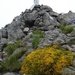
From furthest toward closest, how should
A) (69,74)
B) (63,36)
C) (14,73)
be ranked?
(63,36) < (14,73) < (69,74)

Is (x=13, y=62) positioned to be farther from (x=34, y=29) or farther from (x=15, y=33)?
(x=34, y=29)

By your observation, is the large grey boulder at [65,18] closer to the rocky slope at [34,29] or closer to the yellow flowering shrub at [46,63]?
the rocky slope at [34,29]

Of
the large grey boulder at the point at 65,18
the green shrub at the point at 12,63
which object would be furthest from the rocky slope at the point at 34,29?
the green shrub at the point at 12,63

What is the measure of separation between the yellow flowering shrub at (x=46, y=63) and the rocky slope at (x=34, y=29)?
5.24ft

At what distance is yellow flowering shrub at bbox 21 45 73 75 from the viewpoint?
33.9 ft

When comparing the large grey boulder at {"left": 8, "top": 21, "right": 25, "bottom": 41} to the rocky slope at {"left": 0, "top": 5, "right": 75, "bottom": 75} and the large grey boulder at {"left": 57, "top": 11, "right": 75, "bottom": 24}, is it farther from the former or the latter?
the large grey boulder at {"left": 57, "top": 11, "right": 75, "bottom": 24}

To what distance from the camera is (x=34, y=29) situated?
66.8 feet

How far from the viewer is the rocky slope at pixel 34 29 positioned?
1388 centimetres

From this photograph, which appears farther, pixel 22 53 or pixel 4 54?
pixel 4 54

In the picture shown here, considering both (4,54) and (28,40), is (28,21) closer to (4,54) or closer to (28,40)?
(28,40)

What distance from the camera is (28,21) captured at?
2203cm

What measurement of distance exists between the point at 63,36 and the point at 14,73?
406 centimetres

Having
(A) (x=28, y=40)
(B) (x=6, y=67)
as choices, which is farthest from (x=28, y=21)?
(B) (x=6, y=67)

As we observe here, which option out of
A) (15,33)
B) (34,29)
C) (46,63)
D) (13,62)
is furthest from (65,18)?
(46,63)
